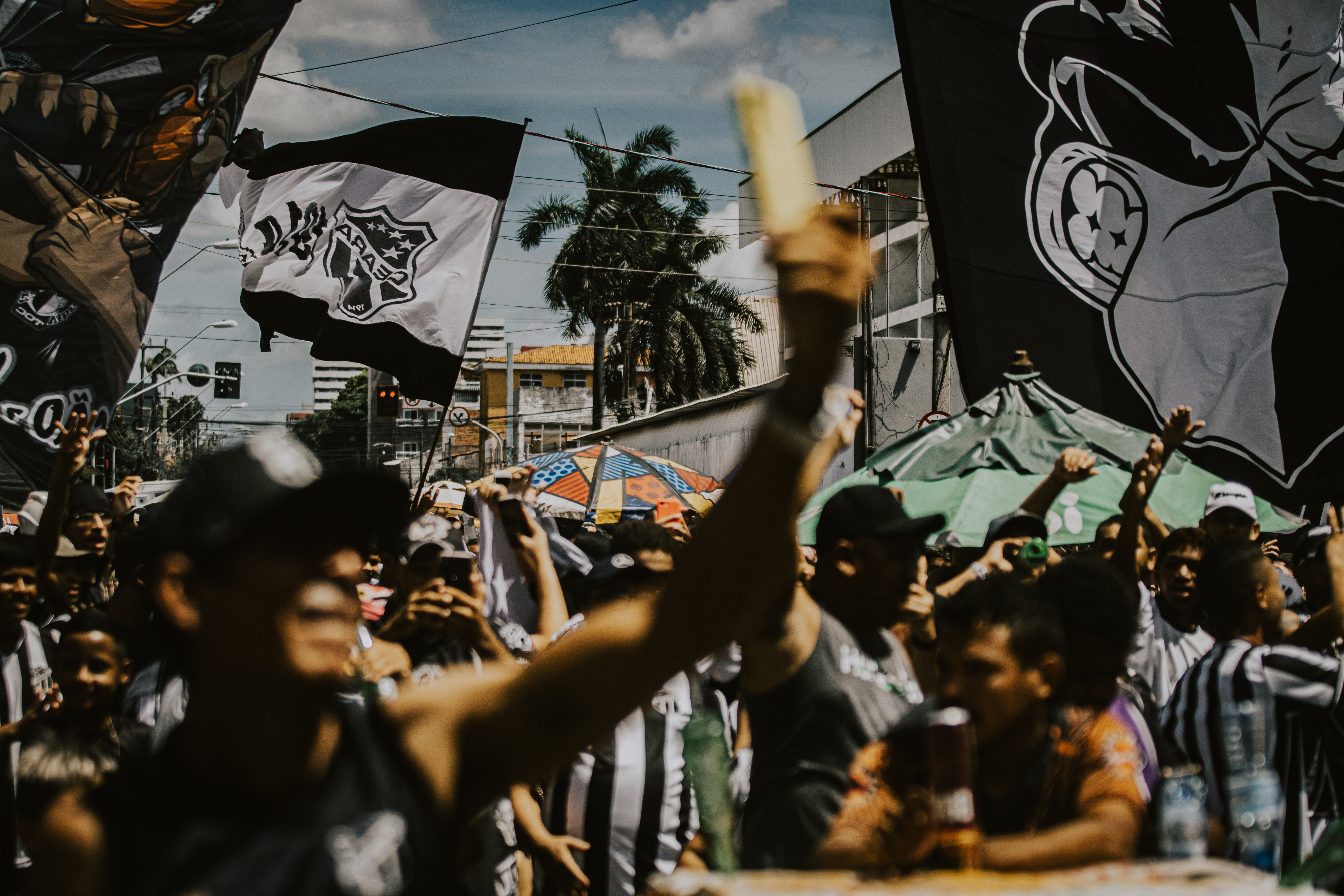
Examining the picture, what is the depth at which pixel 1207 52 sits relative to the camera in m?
9.00

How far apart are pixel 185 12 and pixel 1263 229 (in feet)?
27.1

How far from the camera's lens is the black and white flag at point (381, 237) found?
9.59 m

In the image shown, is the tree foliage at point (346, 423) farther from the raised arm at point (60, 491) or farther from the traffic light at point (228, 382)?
the raised arm at point (60, 491)

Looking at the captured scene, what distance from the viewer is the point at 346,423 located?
7844 cm

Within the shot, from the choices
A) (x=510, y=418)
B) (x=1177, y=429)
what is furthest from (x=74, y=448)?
(x=510, y=418)

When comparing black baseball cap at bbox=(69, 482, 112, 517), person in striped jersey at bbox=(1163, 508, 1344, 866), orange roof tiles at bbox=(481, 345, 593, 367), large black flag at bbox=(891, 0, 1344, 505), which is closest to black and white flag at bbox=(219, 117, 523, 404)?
black baseball cap at bbox=(69, 482, 112, 517)

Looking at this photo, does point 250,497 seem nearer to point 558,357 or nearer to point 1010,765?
point 1010,765

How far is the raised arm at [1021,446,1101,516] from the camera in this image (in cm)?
516

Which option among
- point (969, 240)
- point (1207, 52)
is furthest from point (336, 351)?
point (1207, 52)

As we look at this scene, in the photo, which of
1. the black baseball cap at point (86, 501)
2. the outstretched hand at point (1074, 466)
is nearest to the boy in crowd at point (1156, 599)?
the outstretched hand at point (1074, 466)

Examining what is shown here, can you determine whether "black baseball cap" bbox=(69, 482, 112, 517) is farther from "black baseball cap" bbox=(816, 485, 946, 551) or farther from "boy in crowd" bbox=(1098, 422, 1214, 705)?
"boy in crowd" bbox=(1098, 422, 1214, 705)

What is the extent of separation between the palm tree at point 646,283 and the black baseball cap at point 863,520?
36647 mm

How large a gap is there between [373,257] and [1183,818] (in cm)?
909

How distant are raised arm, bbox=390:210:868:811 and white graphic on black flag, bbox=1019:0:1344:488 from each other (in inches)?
301
